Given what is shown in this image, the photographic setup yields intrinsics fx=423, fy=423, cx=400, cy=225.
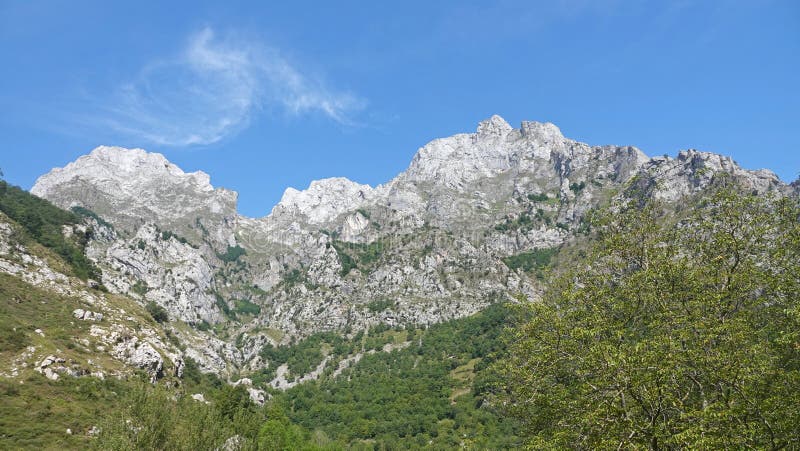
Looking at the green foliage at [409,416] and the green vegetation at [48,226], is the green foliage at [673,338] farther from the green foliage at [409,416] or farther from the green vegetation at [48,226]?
the green vegetation at [48,226]

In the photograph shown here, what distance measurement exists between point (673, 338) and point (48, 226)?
178m

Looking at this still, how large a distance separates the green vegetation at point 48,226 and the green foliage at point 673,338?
13033cm

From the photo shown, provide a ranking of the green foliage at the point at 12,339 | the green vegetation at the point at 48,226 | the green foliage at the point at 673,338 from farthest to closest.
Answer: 1. the green vegetation at the point at 48,226
2. the green foliage at the point at 12,339
3. the green foliage at the point at 673,338

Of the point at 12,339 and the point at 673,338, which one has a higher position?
the point at 12,339

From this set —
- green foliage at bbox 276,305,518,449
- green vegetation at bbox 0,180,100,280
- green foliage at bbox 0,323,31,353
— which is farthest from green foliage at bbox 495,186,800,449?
green vegetation at bbox 0,180,100,280

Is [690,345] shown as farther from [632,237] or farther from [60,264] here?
[60,264]

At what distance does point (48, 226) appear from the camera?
142 metres

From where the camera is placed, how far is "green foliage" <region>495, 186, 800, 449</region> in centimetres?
2159

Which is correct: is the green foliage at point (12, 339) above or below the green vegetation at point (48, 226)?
below

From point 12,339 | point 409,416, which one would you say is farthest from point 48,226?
point 409,416

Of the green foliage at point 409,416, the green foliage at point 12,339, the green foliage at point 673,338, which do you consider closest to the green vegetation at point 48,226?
the green foliage at point 12,339

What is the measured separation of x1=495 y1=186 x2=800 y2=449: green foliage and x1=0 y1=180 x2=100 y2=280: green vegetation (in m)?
130

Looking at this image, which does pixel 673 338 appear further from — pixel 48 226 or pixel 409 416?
pixel 48 226

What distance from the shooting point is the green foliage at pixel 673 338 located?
70.8ft
